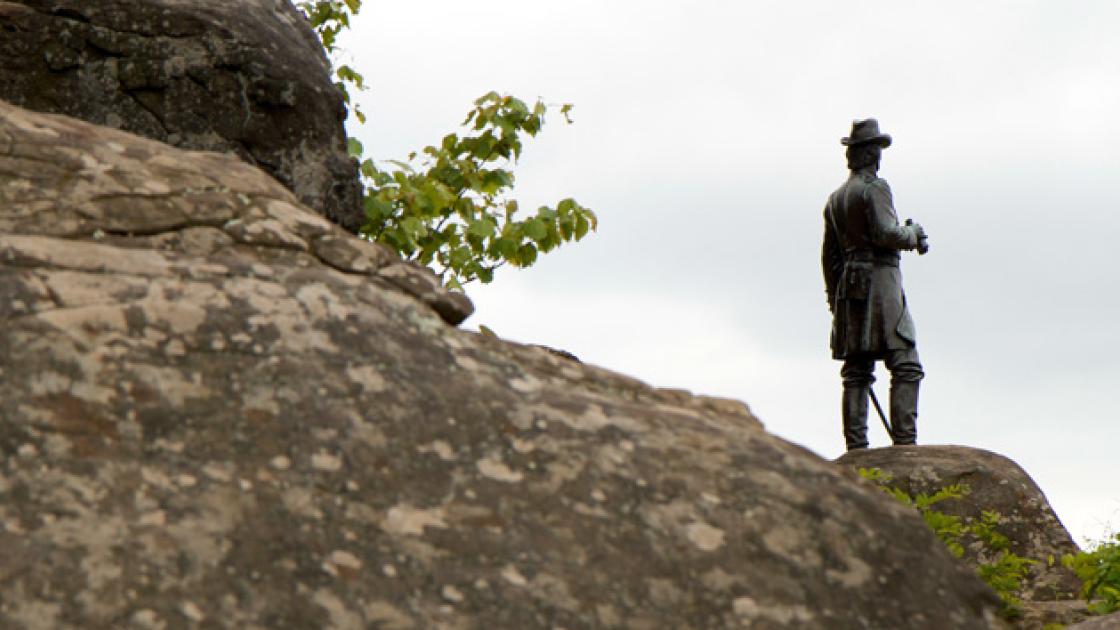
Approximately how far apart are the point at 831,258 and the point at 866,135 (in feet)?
3.56

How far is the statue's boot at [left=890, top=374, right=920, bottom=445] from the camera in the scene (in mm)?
12000

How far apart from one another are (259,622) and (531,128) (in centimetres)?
1017

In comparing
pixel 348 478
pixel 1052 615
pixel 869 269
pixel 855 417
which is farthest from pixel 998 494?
pixel 348 478

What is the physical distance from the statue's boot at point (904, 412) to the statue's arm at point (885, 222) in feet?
3.70

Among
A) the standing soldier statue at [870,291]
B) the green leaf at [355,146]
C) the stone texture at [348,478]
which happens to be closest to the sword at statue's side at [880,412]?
the standing soldier statue at [870,291]

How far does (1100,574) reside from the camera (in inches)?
231

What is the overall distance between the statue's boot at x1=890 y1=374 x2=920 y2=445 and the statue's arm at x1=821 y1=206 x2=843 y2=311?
97cm

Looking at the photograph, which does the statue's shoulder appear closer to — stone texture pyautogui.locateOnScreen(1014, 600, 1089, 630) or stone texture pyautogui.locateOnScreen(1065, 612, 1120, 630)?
stone texture pyautogui.locateOnScreen(1014, 600, 1089, 630)

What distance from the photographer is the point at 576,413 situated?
3.42 m

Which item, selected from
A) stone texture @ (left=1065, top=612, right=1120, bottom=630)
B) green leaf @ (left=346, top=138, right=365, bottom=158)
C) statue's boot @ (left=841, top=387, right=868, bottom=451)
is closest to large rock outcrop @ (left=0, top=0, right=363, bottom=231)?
stone texture @ (left=1065, top=612, right=1120, bottom=630)

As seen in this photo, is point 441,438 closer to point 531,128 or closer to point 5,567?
point 5,567

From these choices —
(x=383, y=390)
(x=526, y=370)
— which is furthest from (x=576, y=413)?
(x=383, y=390)

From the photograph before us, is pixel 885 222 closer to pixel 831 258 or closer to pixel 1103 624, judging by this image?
pixel 831 258

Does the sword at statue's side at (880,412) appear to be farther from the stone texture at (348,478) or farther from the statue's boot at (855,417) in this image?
the stone texture at (348,478)
